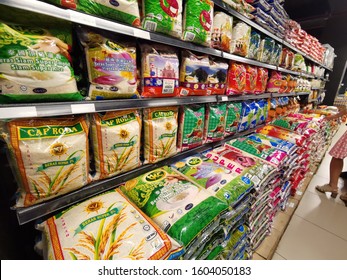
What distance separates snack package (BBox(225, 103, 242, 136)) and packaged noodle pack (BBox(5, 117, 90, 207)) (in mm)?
1281

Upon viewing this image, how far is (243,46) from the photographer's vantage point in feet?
4.94

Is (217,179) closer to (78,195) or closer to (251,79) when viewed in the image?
(78,195)

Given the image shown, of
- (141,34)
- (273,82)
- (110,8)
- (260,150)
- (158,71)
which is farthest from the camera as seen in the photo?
(273,82)

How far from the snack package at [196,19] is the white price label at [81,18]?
0.55 m

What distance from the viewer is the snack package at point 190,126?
4.13 feet

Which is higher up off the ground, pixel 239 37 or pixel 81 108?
pixel 239 37

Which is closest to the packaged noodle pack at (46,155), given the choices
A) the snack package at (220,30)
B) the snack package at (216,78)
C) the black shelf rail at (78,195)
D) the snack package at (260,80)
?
the black shelf rail at (78,195)

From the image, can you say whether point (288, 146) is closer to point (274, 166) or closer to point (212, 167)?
point (274, 166)

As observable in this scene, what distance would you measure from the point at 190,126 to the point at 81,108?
757 mm

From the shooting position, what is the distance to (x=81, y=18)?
0.67 m

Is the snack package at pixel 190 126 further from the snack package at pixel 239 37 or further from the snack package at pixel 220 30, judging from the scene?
the snack package at pixel 239 37

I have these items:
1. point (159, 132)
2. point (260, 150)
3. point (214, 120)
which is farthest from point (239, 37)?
point (159, 132)

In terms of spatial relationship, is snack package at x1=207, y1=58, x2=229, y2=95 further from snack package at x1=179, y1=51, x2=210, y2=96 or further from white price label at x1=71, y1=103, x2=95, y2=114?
white price label at x1=71, y1=103, x2=95, y2=114

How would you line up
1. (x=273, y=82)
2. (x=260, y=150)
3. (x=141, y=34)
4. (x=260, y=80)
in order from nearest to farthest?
(x=141, y=34) → (x=260, y=150) → (x=260, y=80) → (x=273, y=82)
